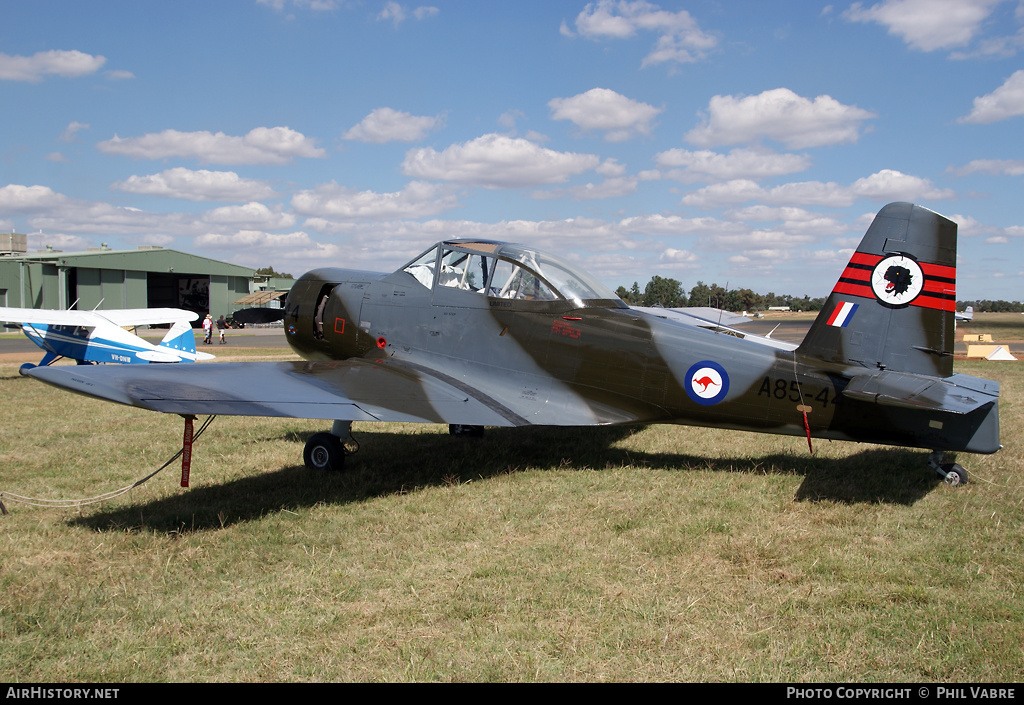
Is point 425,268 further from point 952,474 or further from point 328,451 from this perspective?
point 952,474

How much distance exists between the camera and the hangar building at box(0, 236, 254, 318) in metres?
45.2

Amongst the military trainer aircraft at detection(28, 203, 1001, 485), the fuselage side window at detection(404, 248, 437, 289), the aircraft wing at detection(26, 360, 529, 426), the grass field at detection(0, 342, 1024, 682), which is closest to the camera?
the grass field at detection(0, 342, 1024, 682)

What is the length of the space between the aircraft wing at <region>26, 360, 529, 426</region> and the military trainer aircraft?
0.07ft

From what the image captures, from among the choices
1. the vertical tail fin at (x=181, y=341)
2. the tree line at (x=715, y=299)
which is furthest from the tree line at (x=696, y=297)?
the vertical tail fin at (x=181, y=341)

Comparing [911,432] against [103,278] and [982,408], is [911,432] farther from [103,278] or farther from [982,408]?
[103,278]

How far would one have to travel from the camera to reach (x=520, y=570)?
4.40 metres

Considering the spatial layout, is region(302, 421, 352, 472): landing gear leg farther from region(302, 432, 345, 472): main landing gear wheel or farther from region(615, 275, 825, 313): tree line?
region(615, 275, 825, 313): tree line

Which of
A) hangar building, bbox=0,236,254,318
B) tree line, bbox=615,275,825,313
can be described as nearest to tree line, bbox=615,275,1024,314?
tree line, bbox=615,275,825,313

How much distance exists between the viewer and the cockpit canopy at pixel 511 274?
285 inches

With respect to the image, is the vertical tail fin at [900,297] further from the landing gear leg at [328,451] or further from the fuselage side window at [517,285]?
the landing gear leg at [328,451]

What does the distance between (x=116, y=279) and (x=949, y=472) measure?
2243 inches

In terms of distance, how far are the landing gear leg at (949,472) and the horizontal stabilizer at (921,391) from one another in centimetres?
88
